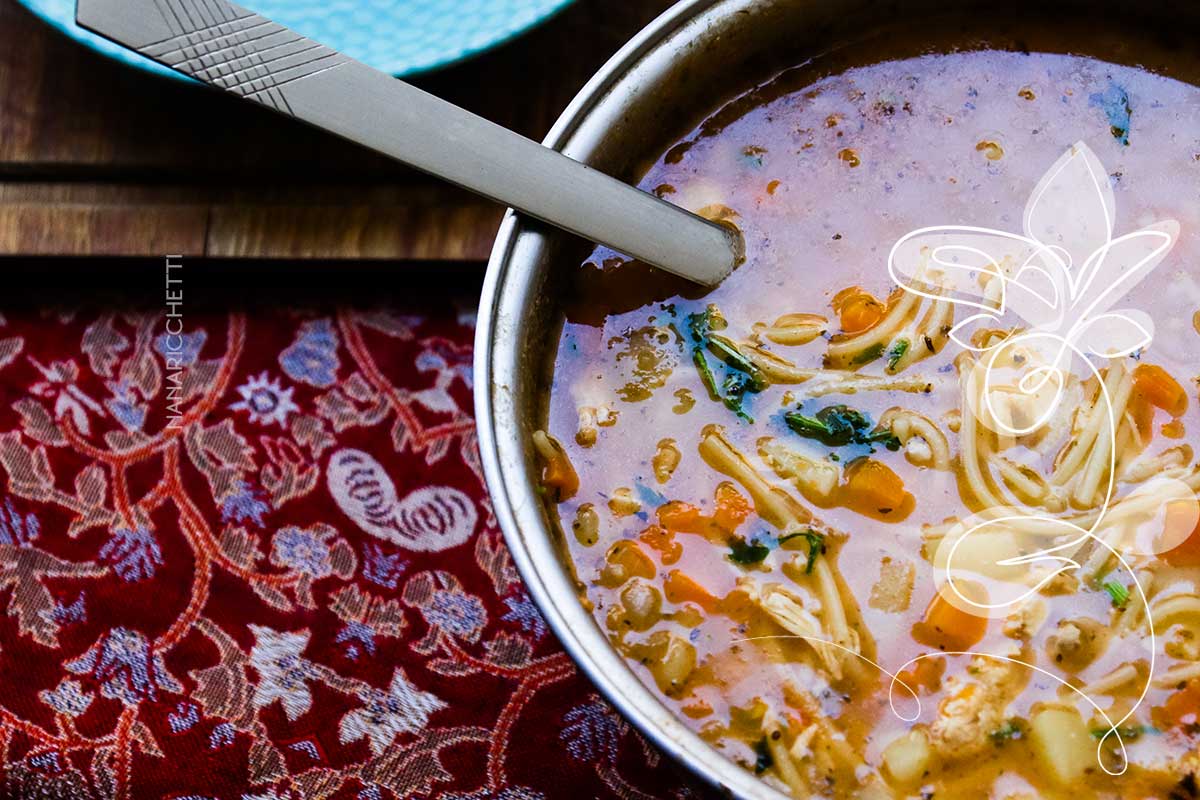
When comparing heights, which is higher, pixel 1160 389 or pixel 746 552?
pixel 1160 389

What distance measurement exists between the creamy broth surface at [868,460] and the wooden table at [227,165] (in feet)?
1.47

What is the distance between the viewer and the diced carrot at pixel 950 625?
4.18 feet

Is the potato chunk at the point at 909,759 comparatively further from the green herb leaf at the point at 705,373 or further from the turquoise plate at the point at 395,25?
the turquoise plate at the point at 395,25

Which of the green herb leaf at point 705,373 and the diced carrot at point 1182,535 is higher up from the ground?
the green herb leaf at point 705,373

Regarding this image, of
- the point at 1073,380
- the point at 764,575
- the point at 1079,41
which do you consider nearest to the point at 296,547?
the point at 764,575

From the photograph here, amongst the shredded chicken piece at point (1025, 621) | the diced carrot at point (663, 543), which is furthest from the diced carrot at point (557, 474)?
the shredded chicken piece at point (1025, 621)

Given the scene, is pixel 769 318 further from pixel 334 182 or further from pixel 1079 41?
pixel 334 182

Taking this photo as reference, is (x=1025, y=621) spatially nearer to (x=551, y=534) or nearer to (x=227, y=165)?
(x=551, y=534)

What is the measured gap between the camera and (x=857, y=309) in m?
1.36

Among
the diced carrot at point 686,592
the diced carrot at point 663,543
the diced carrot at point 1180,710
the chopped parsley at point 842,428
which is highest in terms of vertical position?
the chopped parsley at point 842,428

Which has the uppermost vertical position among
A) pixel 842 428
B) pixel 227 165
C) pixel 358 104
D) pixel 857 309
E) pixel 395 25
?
pixel 395 25

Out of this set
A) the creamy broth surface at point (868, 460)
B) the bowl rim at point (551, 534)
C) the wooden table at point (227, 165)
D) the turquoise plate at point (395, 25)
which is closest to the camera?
the bowl rim at point (551, 534)
